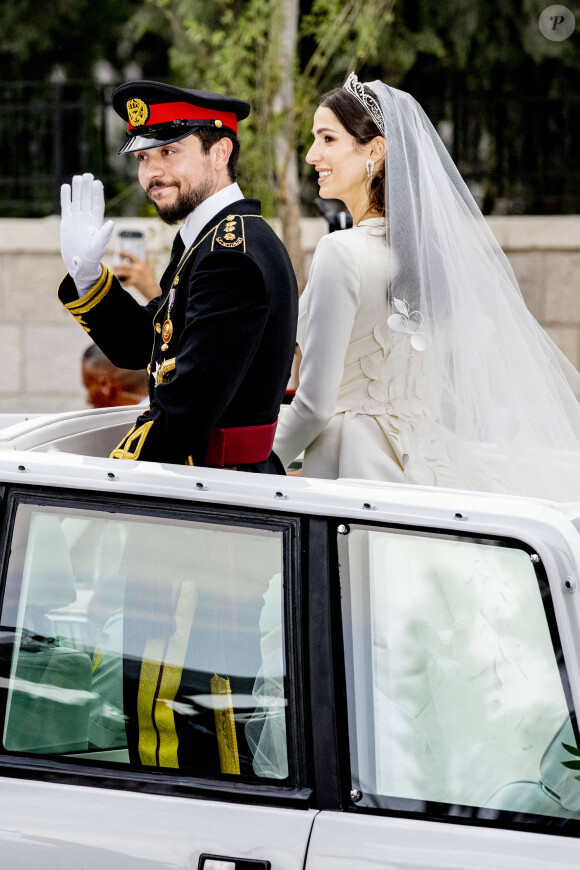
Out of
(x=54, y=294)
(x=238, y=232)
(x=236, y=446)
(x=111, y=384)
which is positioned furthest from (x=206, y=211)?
(x=54, y=294)

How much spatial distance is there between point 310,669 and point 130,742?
35 cm

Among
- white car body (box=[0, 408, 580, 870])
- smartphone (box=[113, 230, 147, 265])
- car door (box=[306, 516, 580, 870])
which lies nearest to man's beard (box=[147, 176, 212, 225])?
white car body (box=[0, 408, 580, 870])

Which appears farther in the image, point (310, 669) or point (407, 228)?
point (407, 228)

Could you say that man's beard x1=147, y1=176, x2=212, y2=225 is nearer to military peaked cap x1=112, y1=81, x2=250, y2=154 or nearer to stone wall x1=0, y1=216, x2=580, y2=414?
military peaked cap x1=112, y1=81, x2=250, y2=154

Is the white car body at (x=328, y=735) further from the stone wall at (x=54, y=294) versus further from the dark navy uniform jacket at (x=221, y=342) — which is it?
the stone wall at (x=54, y=294)

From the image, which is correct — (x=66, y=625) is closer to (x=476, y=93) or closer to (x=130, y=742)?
(x=130, y=742)

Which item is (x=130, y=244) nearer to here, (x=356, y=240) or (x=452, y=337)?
(x=356, y=240)

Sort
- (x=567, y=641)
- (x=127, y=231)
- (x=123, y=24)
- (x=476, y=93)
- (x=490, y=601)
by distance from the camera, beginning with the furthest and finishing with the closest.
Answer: (x=123, y=24)
(x=476, y=93)
(x=127, y=231)
(x=490, y=601)
(x=567, y=641)

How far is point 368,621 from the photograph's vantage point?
1.78 m

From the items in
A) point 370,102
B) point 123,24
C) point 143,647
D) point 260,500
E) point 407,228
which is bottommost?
point 143,647

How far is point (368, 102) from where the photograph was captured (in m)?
2.72

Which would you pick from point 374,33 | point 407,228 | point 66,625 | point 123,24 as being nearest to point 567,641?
point 66,625

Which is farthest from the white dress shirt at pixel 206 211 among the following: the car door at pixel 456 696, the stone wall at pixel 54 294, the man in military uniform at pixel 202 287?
the stone wall at pixel 54 294

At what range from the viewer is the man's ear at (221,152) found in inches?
96.7
